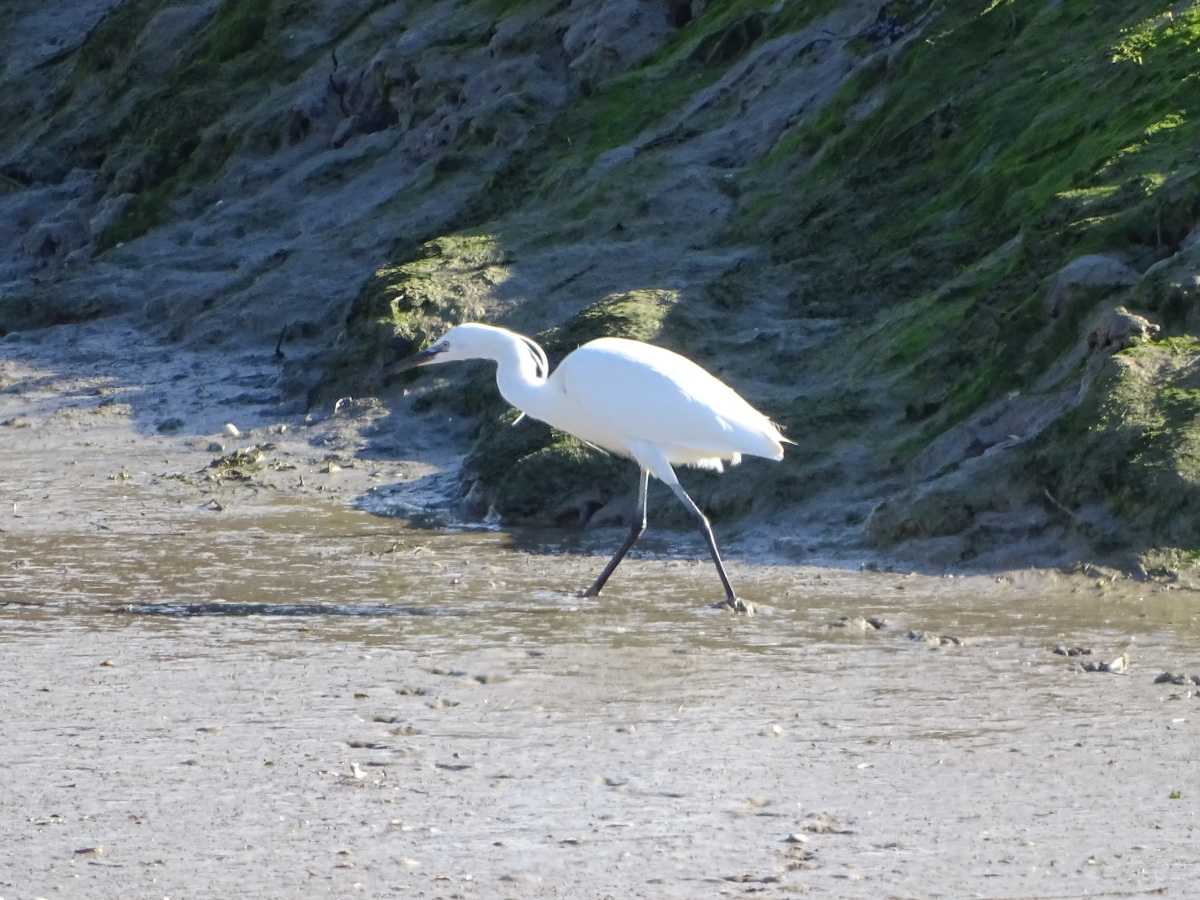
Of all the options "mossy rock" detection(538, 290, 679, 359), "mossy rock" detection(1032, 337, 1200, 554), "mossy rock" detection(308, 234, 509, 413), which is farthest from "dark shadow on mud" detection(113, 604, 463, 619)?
"mossy rock" detection(308, 234, 509, 413)

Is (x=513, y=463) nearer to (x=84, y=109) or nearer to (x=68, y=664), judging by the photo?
(x=68, y=664)

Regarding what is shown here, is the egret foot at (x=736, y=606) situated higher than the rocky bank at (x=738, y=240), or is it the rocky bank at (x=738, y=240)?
the rocky bank at (x=738, y=240)

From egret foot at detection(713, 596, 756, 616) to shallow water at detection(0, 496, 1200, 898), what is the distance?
0.24 feet

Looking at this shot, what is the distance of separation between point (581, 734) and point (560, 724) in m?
0.15

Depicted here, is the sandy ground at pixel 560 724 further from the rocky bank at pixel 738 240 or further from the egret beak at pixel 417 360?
the egret beak at pixel 417 360

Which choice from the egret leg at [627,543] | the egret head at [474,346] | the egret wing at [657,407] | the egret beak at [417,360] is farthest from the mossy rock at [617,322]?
the egret wing at [657,407]

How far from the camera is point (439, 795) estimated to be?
5.06 metres

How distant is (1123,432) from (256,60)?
16.2 metres

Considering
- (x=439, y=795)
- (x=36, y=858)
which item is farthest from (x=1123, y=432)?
(x=36, y=858)

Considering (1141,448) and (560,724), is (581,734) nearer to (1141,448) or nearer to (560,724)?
(560,724)

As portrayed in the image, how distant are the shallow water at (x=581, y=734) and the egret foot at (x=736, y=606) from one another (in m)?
0.07

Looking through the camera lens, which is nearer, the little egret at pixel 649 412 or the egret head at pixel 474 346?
the little egret at pixel 649 412

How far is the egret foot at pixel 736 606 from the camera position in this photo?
769 centimetres

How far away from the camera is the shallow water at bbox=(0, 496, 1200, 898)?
451cm
